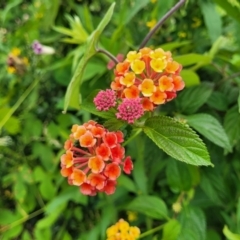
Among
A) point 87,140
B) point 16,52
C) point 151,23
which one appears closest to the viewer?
point 87,140

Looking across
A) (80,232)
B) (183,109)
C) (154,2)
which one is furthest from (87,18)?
(80,232)

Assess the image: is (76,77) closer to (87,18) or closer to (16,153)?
(87,18)

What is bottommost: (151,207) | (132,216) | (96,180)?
(132,216)

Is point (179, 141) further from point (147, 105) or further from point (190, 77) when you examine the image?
point (190, 77)

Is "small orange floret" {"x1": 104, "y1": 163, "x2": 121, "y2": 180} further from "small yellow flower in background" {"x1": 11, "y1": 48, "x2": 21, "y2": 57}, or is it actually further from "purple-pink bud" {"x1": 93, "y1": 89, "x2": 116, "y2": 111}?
"small yellow flower in background" {"x1": 11, "y1": 48, "x2": 21, "y2": 57}

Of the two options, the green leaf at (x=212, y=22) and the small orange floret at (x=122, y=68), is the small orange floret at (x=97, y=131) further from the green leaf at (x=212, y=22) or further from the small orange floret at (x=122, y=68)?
the green leaf at (x=212, y=22)

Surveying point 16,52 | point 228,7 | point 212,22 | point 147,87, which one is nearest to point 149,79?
point 147,87
